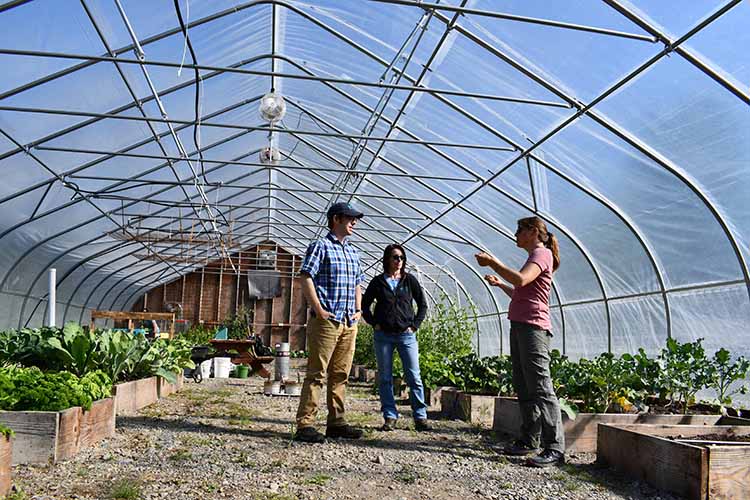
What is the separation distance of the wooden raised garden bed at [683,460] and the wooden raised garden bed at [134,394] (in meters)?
3.65

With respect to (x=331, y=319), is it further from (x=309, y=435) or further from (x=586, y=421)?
A: (x=586, y=421)

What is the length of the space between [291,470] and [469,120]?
5.98 meters

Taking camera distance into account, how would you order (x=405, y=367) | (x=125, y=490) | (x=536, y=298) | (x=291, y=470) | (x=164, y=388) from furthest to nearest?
(x=164, y=388), (x=405, y=367), (x=536, y=298), (x=291, y=470), (x=125, y=490)

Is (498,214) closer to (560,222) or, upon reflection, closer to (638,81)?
(560,222)

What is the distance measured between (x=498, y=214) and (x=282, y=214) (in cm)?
989

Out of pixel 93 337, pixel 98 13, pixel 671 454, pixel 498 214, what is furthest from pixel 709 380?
pixel 98 13

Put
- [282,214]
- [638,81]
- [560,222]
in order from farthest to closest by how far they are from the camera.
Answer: [282,214], [560,222], [638,81]

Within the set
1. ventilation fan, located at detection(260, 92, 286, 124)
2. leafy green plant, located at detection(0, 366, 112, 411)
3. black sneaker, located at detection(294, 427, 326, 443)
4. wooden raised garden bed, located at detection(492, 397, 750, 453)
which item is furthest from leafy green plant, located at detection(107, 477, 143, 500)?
ventilation fan, located at detection(260, 92, 286, 124)

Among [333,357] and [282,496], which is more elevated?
[333,357]

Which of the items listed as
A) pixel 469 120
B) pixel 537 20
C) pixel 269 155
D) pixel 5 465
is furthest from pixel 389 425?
pixel 269 155

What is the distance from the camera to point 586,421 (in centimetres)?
488

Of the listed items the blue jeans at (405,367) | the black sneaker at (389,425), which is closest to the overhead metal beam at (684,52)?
the blue jeans at (405,367)

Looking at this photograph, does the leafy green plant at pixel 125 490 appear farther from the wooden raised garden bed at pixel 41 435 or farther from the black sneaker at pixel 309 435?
the black sneaker at pixel 309 435

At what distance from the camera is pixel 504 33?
6.78 meters
